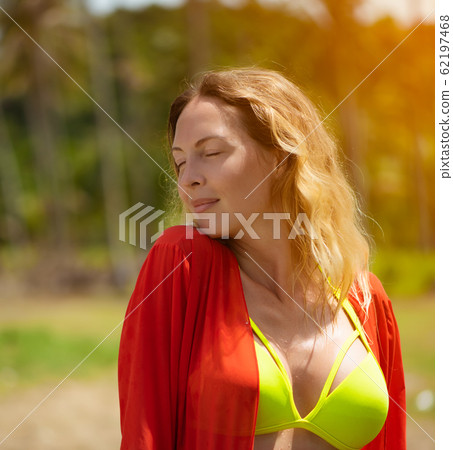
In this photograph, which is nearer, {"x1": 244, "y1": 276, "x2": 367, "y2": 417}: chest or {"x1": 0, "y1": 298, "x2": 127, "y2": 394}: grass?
{"x1": 244, "y1": 276, "x2": 367, "y2": 417}: chest

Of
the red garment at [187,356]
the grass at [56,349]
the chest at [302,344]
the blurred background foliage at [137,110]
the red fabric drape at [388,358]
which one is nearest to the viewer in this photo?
the red garment at [187,356]

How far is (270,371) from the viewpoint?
4.59 feet

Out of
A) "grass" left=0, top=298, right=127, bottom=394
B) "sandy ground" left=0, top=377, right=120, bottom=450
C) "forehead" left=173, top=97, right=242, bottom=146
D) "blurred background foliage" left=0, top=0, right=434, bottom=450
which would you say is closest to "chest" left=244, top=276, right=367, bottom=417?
"forehead" left=173, top=97, right=242, bottom=146

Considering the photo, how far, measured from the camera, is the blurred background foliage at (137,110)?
39.6ft

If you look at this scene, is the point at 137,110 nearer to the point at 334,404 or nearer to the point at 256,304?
the point at 256,304

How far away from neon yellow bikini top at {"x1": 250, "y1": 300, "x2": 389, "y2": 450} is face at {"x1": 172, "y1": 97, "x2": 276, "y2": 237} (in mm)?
308

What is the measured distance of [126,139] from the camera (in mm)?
23406

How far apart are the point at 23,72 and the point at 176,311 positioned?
22.9 meters

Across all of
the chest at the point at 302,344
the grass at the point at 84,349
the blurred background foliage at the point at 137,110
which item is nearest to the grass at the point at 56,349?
the grass at the point at 84,349

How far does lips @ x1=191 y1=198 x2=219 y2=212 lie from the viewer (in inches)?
60.2

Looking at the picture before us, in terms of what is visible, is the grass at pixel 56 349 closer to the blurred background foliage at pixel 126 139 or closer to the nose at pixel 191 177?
the blurred background foliage at pixel 126 139

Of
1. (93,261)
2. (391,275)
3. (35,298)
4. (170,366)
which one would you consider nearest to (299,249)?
(170,366)

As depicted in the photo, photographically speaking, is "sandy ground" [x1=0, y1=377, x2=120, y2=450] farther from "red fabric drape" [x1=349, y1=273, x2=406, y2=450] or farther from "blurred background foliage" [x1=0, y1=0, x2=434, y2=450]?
"red fabric drape" [x1=349, y1=273, x2=406, y2=450]

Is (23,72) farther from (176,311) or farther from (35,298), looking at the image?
(176,311)
